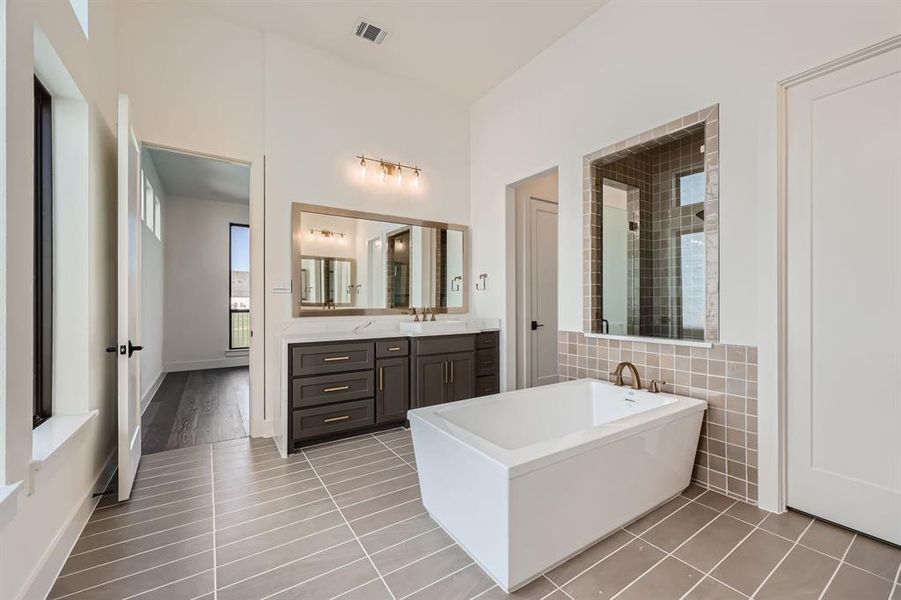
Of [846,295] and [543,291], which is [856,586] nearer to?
[846,295]

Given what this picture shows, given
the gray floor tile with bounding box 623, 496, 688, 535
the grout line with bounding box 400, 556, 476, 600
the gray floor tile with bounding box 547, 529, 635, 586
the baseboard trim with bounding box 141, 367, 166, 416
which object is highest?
the baseboard trim with bounding box 141, 367, 166, 416

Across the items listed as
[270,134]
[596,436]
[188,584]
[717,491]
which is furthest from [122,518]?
[717,491]

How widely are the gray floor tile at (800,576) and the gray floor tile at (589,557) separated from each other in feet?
1.61

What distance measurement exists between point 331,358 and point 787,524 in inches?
111

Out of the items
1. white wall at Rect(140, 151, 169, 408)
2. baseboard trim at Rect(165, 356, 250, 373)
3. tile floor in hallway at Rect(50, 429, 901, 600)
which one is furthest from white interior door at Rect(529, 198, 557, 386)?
baseboard trim at Rect(165, 356, 250, 373)

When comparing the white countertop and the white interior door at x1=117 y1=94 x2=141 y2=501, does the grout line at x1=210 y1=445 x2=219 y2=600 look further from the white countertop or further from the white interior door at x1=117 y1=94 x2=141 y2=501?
the white countertop

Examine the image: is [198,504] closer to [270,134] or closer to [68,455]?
[68,455]

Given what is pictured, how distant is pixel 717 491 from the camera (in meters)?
2.24

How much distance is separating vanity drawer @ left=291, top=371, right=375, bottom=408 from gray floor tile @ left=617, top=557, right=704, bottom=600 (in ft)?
7.09

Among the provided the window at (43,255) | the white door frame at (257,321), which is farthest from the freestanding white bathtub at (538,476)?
the white door frame at (257,321)

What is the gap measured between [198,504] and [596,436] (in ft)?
6.85

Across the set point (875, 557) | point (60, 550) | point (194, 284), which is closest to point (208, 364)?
point (194, 284)

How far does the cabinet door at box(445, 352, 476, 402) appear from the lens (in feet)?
11.7

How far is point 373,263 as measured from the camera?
12.4 feet
